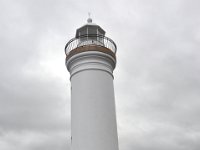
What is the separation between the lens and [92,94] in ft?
38.1

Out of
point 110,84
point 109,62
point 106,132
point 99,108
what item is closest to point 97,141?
point 106,132

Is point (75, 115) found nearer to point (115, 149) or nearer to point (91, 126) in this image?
point (91, 126)

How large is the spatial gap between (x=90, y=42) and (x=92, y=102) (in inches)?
110

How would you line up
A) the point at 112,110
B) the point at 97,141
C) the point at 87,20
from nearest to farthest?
1. the point at 97,141
2. the point at 112,110
3. the point at 87,20

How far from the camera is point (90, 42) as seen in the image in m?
12.8

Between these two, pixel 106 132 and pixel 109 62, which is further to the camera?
pixel 109 62

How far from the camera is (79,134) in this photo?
11250 millimetres

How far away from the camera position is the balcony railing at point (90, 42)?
501 inches

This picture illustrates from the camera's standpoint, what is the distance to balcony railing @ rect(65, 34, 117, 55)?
1273 centimetres

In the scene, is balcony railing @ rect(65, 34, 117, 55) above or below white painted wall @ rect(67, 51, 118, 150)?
above

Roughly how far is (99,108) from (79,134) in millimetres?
1259

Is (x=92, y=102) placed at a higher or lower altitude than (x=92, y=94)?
lower

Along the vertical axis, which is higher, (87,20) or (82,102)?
(87,20)

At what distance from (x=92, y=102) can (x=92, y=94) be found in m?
0.33
